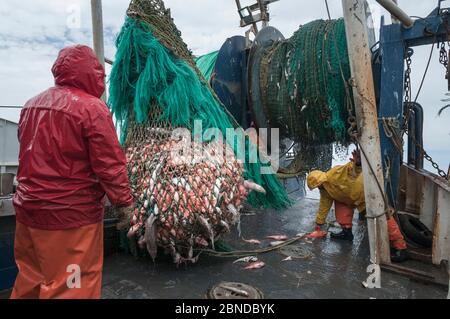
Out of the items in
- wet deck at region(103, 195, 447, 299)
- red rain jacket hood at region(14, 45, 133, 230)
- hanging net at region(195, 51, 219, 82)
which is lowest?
wet deck at region(103, 195, 447, 299)

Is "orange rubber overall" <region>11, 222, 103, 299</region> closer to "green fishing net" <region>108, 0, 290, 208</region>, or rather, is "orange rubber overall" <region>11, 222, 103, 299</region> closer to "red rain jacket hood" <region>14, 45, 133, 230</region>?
"red rain jacket hood" <region>14, 45, 133, 230</region>

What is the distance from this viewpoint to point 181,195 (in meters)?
2.71

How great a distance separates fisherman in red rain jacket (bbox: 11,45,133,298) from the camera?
80.6 inches

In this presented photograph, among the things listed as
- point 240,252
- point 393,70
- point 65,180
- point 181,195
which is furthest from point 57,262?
point 393,70

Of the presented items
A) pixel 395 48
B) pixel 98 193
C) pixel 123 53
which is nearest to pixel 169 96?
pixel 123 53

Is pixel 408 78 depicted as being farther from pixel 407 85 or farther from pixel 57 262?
pixel 57 262

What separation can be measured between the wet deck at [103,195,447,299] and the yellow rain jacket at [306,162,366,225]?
1.96ft

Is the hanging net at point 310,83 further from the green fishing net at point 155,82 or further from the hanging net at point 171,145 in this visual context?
the green fishing net at point 155,82

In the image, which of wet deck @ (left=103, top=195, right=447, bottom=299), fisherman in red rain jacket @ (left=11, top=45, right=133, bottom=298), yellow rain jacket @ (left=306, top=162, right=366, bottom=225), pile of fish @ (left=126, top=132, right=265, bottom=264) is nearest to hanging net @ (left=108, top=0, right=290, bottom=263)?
pile of fish @ (left=126, top=132, right=265, bottom=264)

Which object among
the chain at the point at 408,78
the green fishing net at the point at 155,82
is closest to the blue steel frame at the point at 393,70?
the chain at the point at 408,78

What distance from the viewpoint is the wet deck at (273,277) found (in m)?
2.70

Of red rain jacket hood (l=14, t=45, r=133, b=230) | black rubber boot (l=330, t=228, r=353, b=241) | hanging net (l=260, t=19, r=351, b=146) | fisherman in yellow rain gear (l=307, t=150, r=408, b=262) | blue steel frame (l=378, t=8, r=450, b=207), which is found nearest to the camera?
red rain jacket hood (l=14, t=45, r=133, b=230)

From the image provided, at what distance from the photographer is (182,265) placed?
3199 millimetres
